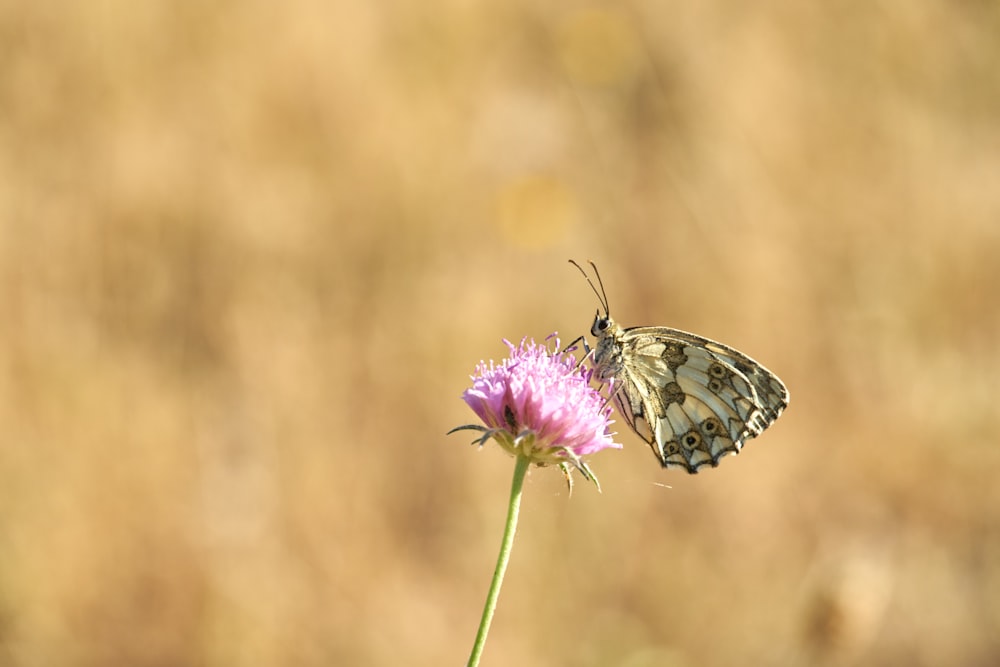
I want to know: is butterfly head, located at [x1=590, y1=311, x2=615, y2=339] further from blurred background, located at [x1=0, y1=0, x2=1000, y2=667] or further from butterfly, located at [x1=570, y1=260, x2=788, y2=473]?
blurred background, located at [x1=0, y1=0, x2=1000, y2=667]

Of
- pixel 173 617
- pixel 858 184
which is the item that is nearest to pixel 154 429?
pixel 173 617

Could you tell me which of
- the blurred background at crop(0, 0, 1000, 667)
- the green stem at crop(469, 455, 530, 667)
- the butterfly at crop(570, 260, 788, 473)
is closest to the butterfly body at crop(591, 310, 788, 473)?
the butterfly at crop(570, 260, 788, 473)

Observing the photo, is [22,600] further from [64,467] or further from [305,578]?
[305,578]

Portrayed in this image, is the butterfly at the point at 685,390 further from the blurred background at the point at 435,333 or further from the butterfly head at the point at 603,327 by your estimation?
the blurred background at the point at 435,333

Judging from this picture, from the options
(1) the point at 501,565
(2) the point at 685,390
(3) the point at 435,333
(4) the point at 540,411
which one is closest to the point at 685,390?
(2) the point at 685,390

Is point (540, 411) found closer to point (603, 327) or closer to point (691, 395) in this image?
point (603, 327)

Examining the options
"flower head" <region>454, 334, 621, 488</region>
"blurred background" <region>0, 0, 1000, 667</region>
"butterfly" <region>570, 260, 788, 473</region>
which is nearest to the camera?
"flower head" <region>454, 334, 621, 488</region>
